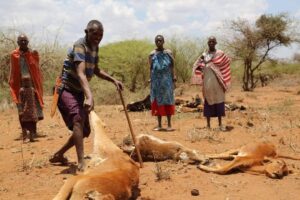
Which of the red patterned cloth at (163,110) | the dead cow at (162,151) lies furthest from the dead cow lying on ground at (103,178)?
the red patterned cloth at (163,110)

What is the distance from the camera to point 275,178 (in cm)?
500

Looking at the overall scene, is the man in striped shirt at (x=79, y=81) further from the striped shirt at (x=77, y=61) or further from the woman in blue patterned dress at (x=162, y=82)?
the woman in blue patterned dress at (x=162, y=82)

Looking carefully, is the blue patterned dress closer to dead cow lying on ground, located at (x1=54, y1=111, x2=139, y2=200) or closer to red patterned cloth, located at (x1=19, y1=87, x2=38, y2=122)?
red patterned cloth, located at (x1=19, y1=87, x2=38, y2=122)

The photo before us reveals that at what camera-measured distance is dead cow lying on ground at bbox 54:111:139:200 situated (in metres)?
3.46

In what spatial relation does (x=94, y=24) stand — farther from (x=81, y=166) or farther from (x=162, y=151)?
(x=162, y=151)

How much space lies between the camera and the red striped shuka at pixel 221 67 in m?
8.55

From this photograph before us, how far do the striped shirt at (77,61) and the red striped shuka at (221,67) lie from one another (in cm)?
361

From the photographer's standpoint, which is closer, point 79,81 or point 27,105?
point 79,81

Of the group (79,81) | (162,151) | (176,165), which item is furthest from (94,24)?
(176,165)

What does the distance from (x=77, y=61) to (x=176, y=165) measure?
1.66 m

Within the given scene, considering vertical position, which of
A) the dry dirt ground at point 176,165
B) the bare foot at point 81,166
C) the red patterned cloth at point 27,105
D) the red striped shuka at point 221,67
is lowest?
the dry dirt ground at point 176,165

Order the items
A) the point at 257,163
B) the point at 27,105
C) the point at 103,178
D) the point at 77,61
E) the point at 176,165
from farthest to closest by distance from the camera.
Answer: the point at 27,105 < the point at 176,165 < the point at 257,163 < the point at 77,61 < the point at 103,178

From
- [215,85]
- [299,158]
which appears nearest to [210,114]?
[215,85]

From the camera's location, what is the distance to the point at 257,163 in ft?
17.4
